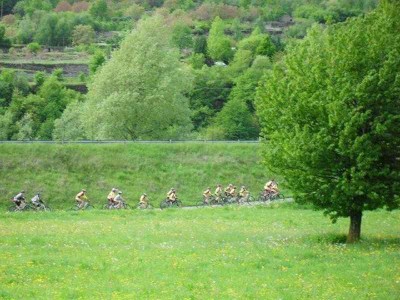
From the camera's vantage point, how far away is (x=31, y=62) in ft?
439

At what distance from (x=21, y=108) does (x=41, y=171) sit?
153 ft

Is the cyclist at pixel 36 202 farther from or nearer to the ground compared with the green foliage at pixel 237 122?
farther from the ground

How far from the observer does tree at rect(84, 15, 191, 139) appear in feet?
234

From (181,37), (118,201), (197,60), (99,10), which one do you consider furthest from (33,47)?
(118,201)

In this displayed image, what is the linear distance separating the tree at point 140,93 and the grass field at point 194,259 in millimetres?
29995

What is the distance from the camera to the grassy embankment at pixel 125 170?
5547cm

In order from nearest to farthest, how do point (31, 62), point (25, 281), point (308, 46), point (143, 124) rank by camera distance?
point (25, 281)
point (308, 46)
point (143, 124)
point (31, 62)

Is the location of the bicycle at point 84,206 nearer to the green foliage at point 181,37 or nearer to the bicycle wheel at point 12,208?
the bicycle wheel at point 12,208

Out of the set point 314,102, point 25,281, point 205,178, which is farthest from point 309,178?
point 205,178

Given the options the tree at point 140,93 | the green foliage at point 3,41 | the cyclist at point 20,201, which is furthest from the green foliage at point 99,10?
the cyclist at point 20,201

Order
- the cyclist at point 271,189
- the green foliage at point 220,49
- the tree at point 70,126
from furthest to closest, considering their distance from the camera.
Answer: the green foliage at point 220,49, the tree at point 70,126, the cyclist at point 271,189

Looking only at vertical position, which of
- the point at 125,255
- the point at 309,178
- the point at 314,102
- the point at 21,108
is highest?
the point at 314,102

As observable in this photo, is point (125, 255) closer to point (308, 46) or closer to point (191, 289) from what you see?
point (191, 289)

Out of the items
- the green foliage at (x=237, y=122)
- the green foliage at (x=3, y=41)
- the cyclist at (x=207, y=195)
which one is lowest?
the green foliage at (x=237, y=122)
